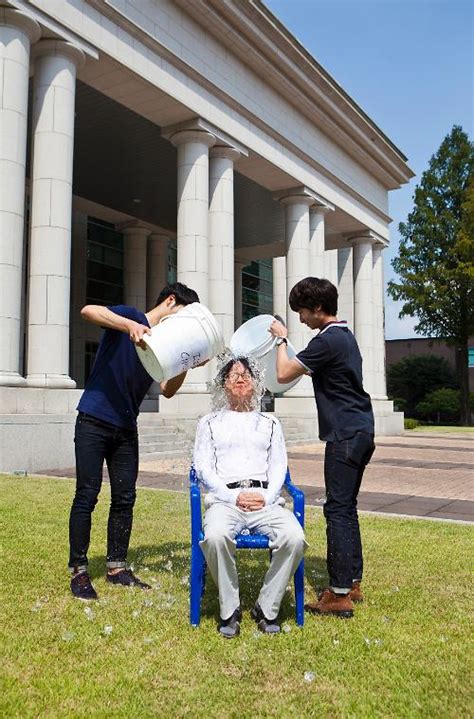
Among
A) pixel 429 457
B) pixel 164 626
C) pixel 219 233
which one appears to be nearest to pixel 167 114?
pixel 219 233

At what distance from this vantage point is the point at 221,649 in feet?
10.8

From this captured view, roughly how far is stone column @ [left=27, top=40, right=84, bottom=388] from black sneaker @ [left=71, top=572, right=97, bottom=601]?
8.43m

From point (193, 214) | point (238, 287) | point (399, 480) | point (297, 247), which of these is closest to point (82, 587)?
point (399, 480)

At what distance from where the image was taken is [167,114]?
16812 millimetres

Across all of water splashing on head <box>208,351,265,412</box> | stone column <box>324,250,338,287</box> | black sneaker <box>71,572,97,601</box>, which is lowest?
black sneaker <box>71,572,97,601</box>

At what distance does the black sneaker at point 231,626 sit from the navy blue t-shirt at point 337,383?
1.22m

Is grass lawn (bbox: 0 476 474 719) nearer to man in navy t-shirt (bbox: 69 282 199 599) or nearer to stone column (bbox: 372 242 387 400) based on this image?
man in navy t-shirt (bbox: 69 282 199 599)

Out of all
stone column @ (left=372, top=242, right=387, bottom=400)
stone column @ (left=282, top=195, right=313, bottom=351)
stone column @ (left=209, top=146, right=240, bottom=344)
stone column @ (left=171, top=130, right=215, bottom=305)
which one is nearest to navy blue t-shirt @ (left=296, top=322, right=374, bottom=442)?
stone column @ (left=171, top=130, right=215, bottom=305)

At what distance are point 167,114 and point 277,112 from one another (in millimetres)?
5088

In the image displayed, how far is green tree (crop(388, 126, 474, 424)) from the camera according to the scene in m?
36.4

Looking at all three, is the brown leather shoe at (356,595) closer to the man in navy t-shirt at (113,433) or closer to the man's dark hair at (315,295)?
the man in navy t-shirt at (113,433)

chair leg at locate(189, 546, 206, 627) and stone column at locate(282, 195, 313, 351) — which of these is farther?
stone column at locate(282, 195, 313, 351)

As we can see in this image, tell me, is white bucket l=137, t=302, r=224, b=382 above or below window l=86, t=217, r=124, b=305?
below

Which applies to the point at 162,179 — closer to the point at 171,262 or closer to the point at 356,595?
the point at 171,262
